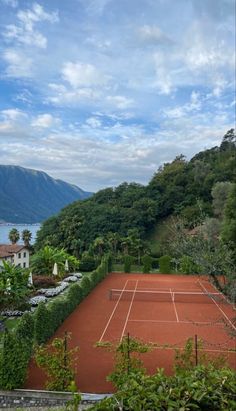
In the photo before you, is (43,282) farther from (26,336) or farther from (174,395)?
(174,395)

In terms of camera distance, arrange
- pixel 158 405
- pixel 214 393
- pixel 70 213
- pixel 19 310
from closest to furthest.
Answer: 1. pixel 158 405
2. pixel 214 393
3. pixel 19 310
4. pixel 70 213

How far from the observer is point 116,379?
35.0ft

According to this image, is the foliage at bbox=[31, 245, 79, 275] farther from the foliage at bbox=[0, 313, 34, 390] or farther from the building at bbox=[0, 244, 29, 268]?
the foliage at bbox=[0, 313, 34, 390]

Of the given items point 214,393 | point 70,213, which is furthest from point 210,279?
point 70,213

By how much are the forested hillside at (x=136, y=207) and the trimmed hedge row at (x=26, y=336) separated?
33391mm

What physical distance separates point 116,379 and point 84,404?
3.55 feet

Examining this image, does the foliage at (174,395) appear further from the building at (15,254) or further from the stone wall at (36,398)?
the building at (15,254)

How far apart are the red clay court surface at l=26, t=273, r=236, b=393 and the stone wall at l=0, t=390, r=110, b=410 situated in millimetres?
597

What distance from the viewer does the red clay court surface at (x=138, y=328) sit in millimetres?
12758

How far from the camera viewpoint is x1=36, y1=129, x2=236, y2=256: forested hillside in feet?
206

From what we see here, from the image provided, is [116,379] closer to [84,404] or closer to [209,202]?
[84,404]

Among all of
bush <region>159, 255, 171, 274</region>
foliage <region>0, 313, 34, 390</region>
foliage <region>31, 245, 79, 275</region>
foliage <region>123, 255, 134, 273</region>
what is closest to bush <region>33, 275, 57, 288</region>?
foliage <region>31, 245, 79, 275</region>

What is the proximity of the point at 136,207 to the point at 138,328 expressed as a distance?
50938mm

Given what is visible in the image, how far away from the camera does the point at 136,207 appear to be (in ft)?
228
